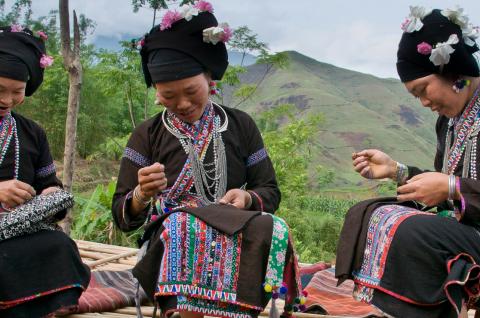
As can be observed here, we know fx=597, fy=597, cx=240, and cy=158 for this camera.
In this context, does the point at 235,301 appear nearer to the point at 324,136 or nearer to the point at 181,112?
the point at 181,112

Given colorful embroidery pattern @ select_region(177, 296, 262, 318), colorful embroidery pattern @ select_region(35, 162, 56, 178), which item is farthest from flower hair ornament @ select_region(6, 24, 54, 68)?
colorful embroidery pattern @ select_region(177, 296, 262, 318)

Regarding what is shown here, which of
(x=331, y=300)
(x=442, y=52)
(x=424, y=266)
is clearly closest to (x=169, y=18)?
(x=442, y=52)

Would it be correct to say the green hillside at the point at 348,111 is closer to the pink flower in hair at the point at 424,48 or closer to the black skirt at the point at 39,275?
the pink flower in hair at the point at 424,48

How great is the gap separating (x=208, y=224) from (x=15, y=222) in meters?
0.86

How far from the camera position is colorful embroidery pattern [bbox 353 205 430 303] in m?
2.41

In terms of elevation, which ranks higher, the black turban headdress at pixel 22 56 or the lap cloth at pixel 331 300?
the black turban headdress at pixel 22 56

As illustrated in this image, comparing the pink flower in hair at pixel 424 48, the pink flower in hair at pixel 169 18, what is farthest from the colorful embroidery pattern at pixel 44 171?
the pink flower in hair at pixel 424 48

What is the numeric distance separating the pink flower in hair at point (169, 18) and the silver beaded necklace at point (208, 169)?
46 centimetres

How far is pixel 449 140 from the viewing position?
9.12ft

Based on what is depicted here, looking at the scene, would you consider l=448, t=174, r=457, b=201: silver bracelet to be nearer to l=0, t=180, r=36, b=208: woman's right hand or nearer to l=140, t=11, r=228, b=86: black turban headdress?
l=140, t=11, r=228, b=86: black turban headdress

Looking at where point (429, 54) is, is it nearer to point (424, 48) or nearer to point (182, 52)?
point (424, 48)

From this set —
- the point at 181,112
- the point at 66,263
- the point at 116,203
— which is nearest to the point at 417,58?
the point at 181,112

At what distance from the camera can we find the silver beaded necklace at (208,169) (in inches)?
109

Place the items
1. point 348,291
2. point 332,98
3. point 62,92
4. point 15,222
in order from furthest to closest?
point 332,98
point 62,92
point 348,291
point 15,222
